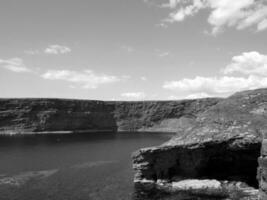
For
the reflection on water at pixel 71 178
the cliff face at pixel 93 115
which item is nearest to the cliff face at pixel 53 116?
the cliff face at pixel 93 115

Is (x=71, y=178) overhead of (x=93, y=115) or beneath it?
beneath

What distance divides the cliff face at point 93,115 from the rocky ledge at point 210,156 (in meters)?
91.8

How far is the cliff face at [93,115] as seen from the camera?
11744 centimetres

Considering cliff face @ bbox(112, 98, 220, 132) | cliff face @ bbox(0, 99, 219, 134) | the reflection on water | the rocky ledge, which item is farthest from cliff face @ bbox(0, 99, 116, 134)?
the rocky ledge

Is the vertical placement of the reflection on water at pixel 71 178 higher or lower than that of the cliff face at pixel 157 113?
lower

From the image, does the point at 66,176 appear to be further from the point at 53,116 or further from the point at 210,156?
the point at 53,116

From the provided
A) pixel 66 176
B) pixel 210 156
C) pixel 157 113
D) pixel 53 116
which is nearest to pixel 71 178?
pixel 66 176

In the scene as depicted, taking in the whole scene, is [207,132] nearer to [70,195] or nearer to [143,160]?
[143,160]

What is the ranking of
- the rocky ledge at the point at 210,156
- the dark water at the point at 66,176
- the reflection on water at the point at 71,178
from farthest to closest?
the rocky ledge at the point at 210,156 < the dark water at the point at 66,176 < the reflection on water at the point at 71,178

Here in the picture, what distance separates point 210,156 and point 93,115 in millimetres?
104560

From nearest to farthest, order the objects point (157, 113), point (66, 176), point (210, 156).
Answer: point (210, 156) → point (66, 176) → point (157, 113)

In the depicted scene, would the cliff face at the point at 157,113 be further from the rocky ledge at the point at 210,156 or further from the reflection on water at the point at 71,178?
the rocky ledge at the point at 210,156

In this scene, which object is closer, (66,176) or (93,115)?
(66,176)

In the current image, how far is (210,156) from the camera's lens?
31.8 m
